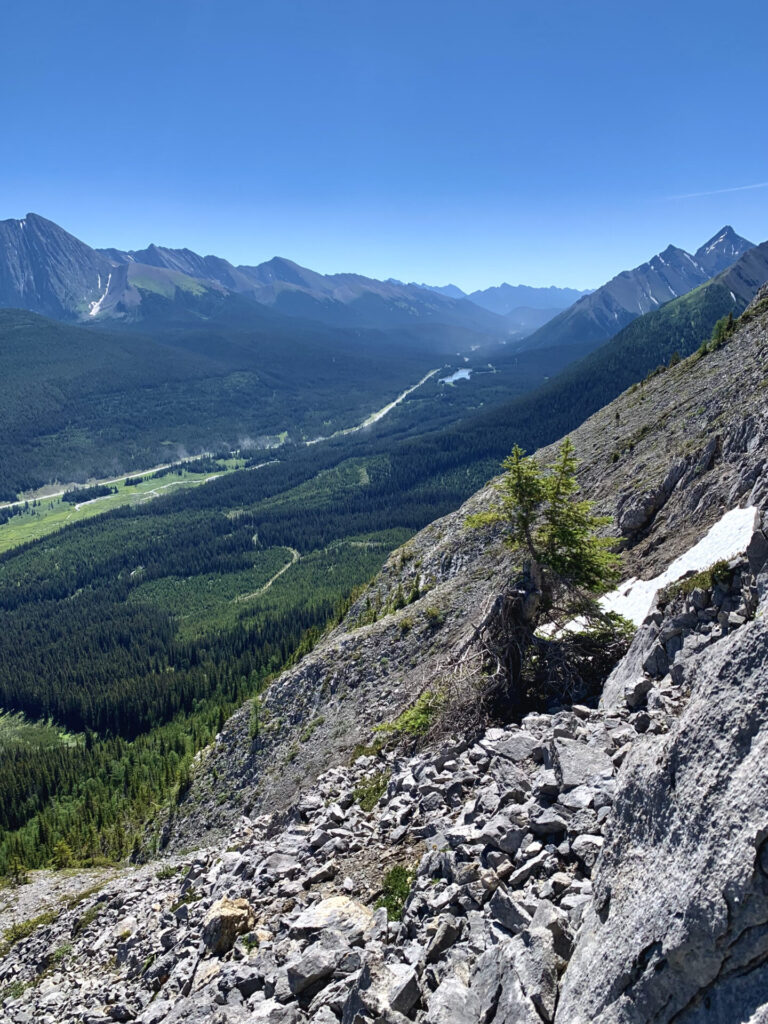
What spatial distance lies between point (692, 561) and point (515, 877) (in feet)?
63.1

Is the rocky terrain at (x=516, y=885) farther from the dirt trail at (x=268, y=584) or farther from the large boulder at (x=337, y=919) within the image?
the dirt trail at (x=268, y=584)

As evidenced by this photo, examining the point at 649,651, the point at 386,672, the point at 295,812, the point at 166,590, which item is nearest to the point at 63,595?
the point at 166,590

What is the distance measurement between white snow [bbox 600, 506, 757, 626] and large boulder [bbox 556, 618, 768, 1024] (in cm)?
1541

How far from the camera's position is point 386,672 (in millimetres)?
43188

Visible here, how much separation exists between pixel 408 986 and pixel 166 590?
18652cm

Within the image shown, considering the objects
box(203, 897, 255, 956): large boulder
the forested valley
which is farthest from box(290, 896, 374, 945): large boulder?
the forested valley

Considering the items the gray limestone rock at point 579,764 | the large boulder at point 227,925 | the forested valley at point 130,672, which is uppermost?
the gray limestone rock at point 579,764

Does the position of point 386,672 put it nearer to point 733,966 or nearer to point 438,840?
point 438,840

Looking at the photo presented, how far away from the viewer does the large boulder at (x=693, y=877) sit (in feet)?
24.9

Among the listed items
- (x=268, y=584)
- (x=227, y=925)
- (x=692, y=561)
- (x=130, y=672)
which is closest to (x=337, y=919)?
(x=227, y=925)

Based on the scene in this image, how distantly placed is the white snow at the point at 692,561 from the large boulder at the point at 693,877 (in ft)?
50.6

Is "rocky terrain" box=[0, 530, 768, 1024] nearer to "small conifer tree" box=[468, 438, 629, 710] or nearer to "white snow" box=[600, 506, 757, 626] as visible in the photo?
"small conifer tree" box=[468, 438, 629, 710]

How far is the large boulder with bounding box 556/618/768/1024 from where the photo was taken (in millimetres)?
7578

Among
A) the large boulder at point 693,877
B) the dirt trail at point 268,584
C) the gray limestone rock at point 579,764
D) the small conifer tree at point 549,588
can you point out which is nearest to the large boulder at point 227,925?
the gray limestone rock at point 579,764
